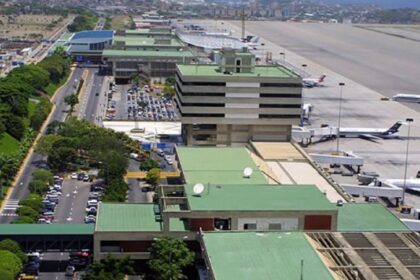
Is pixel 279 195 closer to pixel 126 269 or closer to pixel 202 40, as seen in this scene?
pixel 126 269

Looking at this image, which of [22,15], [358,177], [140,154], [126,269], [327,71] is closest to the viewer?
[126,269]

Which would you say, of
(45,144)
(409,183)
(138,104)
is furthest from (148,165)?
(138,104)

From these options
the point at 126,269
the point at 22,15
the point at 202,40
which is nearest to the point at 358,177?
the point at 126,269

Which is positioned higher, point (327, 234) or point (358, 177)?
point (327, 234)

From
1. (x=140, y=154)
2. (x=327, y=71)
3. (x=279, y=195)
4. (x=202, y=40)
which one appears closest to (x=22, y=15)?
(x=202, y=40)

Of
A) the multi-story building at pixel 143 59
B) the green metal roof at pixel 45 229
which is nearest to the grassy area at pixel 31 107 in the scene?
the multi-story building at pixel 143 59

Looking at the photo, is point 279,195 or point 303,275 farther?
point 279,195

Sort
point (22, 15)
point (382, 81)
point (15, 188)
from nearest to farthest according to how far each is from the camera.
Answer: point (15, 188)
point (382, 81)
point (22, 15)
